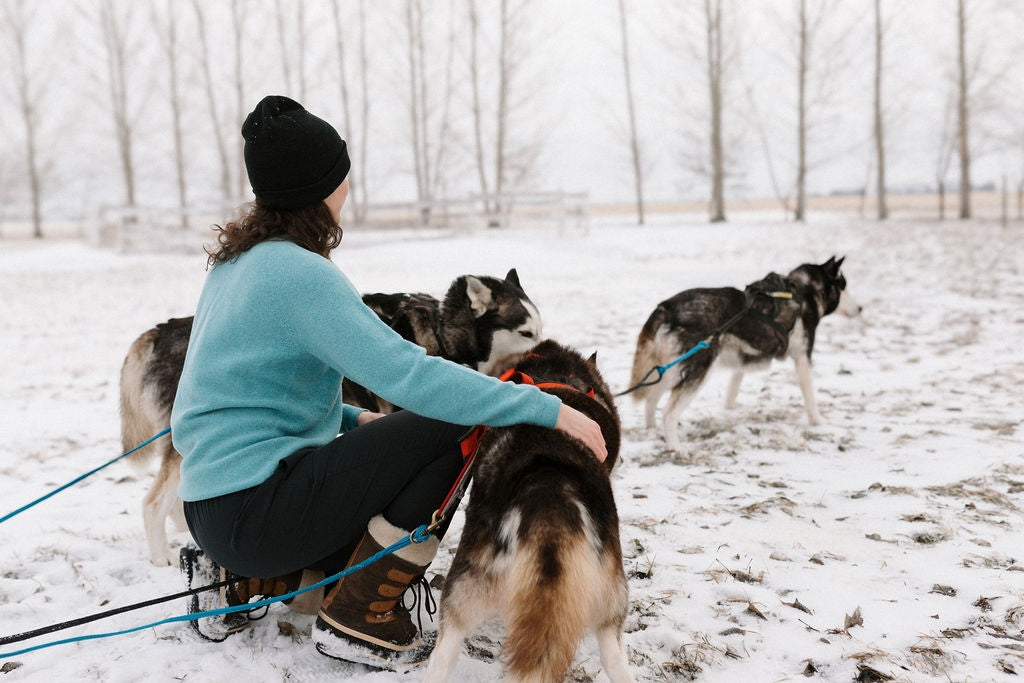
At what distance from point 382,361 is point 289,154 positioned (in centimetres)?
68

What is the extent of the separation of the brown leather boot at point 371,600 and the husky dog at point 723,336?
2.77 m

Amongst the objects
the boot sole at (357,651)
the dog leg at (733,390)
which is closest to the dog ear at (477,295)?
the boot sole at (357,651)

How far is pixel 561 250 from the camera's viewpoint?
18.1m

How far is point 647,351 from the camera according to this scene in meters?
5.01

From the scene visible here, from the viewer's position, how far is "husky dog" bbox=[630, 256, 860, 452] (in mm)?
4828

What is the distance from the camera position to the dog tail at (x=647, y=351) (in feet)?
16.2

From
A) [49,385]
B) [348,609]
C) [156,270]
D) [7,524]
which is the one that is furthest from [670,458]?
[156,270]

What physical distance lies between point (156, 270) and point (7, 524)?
15.3 m

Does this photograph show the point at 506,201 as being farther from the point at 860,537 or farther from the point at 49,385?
the point at 860,537

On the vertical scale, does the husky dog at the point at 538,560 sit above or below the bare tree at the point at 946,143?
below

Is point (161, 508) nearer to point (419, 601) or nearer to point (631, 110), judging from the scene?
point (419, 601)

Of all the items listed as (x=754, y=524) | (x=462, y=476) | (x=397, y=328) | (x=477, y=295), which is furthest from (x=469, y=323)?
(x=754, y=524)

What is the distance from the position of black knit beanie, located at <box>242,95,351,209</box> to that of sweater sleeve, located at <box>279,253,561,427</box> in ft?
0.97

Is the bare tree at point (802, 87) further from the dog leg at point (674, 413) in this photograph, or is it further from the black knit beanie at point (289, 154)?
the black knit beanie at point (289, 154)
